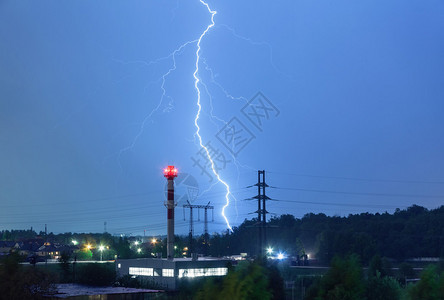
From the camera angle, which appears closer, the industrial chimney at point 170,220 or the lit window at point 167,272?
the lit window at point 167,272

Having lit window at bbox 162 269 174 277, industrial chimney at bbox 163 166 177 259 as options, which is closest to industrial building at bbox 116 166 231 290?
lit window at bbox 162 269 174 277

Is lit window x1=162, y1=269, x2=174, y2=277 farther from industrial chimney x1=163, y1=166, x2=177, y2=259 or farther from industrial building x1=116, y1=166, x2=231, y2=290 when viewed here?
industrial chimney x1=163, y1=166, x2=177, y2=259

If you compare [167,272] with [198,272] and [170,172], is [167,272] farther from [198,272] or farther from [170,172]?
[170,172]

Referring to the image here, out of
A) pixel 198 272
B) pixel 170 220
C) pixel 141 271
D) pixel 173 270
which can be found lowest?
pixel 141 271

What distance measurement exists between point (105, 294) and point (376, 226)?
46.5 meters

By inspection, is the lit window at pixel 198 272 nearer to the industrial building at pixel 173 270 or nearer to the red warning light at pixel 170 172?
the industrial building at pixel 173 270

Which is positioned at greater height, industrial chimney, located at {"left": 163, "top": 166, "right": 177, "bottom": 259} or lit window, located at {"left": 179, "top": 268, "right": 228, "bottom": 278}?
industrial chimney, located at {"left": 163, "top": 166, "right": 177, "bottom": 259}

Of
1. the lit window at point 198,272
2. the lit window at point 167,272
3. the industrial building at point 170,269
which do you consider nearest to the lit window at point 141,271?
the industrial building at point 170,269

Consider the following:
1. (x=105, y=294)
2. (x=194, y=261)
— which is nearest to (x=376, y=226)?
(x=194, y=261)

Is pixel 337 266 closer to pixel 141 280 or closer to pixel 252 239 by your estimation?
pixel 141 280

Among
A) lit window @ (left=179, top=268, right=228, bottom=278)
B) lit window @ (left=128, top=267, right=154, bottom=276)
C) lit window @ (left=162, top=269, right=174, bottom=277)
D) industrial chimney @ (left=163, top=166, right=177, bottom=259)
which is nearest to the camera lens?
lit window @ (left=162, top=269, right=174, bottom=277)

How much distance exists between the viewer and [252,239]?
8531 cm

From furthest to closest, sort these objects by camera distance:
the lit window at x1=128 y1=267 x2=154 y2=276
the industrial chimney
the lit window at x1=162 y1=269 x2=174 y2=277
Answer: the industrial chimney
the lit window at x1=128 y1=267 x2=154 y2=276
the lit window at x1=162 y1=269 x2=174 y2=277

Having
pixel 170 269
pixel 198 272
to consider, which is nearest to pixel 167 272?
pixel 170 269
